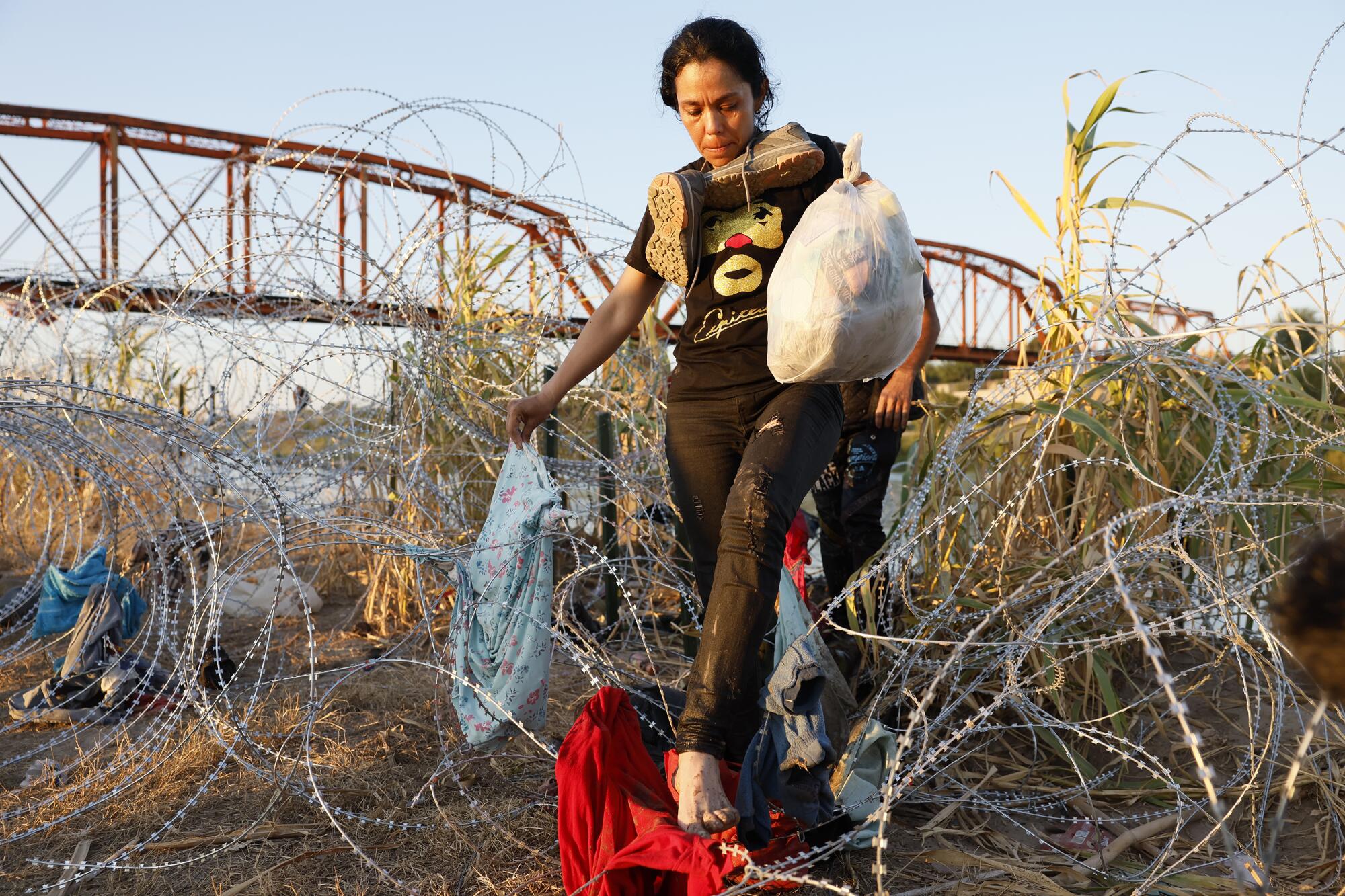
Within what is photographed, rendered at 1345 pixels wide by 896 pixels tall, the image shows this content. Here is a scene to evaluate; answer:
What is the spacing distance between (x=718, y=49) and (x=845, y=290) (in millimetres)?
586

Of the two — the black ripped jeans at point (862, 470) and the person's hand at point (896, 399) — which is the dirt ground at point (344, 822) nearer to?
the black ripped jeans at point (862, 470)

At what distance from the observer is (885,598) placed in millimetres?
2547

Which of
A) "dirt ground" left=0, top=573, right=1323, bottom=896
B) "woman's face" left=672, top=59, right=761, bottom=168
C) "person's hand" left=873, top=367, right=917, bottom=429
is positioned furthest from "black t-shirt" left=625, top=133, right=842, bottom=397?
"dirt ground" left=0, top=573, right=1323, bottom=896

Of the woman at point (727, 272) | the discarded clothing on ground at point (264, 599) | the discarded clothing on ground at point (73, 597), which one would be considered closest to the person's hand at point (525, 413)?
the woman at point (727, 272)

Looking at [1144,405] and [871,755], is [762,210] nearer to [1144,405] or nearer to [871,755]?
[871,755]

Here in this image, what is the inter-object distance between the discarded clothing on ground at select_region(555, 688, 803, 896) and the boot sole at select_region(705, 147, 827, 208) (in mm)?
1005

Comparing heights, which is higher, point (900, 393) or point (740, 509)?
point (900, 393)

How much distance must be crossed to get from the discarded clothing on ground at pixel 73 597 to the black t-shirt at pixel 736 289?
2466 mm

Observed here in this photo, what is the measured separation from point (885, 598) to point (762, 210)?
1105 mm

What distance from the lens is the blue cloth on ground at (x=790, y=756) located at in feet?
5.40

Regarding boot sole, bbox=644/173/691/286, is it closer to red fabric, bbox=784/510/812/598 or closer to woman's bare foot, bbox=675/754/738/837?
red fabric, bbox=784/510/812/598

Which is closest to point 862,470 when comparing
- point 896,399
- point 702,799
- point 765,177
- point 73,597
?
point 896,399

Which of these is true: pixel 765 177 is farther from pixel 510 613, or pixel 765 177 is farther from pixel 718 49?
pixel 510 613

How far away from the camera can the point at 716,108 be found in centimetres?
196
